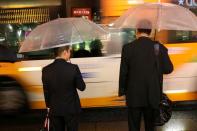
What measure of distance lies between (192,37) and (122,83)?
3.92 metres

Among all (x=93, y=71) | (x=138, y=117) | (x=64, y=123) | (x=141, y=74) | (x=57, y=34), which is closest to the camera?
(x=64, y=123)

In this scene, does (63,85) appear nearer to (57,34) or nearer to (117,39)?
(57,34)

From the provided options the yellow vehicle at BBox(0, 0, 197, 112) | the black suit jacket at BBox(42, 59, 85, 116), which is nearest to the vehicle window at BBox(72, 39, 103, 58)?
the yellow vehicle at BBox(0, 0, 197, 112)

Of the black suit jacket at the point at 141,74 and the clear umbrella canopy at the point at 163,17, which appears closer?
the black suit jacket at the point at 141,74

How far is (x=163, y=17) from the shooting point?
21.9 feet

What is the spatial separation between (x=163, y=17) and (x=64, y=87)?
223cm

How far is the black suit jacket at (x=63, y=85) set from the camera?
5109mm

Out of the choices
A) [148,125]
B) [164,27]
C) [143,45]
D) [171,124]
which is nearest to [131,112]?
[148,125]

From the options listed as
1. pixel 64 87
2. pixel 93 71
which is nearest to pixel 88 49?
pixel 93 71

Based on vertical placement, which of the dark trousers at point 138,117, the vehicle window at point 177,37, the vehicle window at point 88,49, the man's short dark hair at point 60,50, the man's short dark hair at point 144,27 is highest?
the man's short dark hair at point 144,27

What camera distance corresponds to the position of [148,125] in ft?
18.5

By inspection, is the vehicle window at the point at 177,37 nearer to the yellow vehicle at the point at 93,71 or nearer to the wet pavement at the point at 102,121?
the yellow vehicle at the point at 93,71

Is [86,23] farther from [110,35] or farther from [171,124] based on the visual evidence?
[171,124]

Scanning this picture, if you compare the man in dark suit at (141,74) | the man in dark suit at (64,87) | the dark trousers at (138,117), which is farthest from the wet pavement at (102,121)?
the man in dark suit at (64,87)
